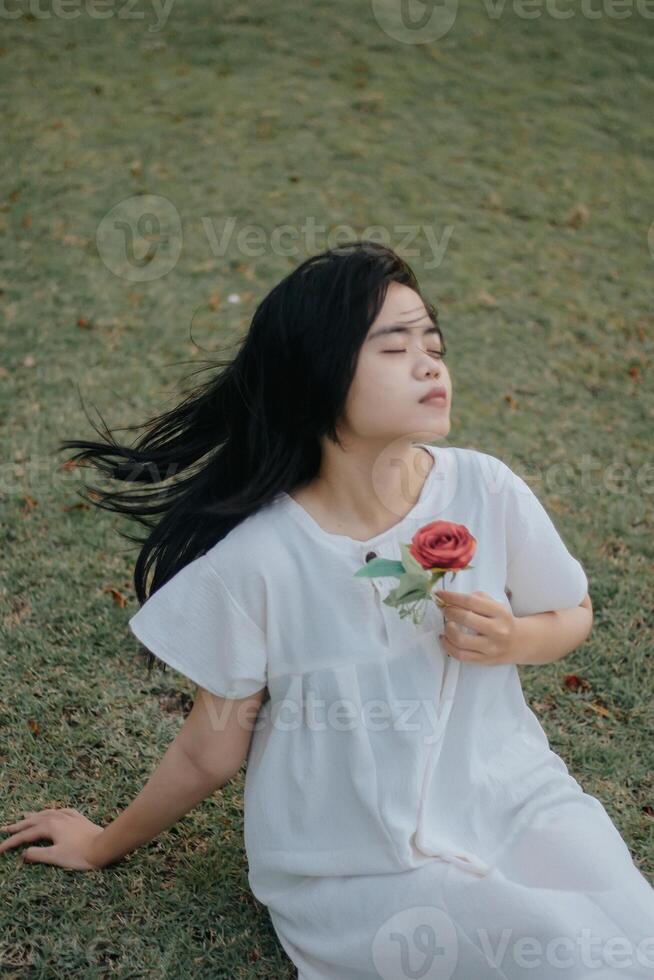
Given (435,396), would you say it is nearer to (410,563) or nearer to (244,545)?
(410,563)

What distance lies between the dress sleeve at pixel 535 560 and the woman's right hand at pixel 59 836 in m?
1.14

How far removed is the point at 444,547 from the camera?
1.74 meters

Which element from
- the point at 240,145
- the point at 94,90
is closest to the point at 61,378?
the point at 240,145

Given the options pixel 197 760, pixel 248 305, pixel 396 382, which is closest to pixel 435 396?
pixel 396 382

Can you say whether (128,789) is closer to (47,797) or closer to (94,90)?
(47,797)

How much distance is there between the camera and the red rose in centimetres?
172

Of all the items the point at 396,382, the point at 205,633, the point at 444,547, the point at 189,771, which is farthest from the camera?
the point at 189,771

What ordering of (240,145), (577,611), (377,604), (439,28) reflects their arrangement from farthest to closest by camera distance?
1. (439,28)
2. (240,145)
3. (577,611)
4. (377,604)

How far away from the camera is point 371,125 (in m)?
7.06

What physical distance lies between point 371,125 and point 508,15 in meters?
2.01

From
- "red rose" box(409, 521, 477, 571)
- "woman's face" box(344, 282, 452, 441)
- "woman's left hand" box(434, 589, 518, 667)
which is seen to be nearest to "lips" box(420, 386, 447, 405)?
"woman's face" box(344, 282, 452, 441)

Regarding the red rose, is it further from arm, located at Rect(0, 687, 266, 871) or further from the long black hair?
arm, located at Rect(0, 687, 266, 871)

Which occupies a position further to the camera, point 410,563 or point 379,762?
point 379,762

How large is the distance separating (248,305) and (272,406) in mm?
3355
